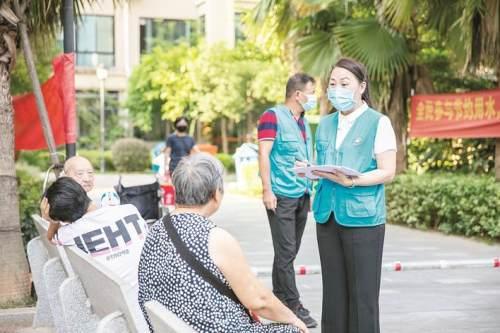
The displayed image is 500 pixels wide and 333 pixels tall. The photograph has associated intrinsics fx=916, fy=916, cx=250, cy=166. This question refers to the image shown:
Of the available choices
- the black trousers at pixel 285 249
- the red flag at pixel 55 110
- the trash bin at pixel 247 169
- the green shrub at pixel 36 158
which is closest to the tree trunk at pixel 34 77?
the red flag at pixel 55 110

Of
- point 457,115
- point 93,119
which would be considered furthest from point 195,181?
point 93,119

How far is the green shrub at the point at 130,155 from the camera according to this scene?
121 ft

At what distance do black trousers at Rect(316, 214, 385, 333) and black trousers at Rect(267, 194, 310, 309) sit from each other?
1.48 m

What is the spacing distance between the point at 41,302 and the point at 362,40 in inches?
324

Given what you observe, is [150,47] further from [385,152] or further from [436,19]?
[385,152]

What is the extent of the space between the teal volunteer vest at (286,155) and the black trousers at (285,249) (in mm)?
74

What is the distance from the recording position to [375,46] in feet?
43.7

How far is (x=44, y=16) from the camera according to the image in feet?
27.0

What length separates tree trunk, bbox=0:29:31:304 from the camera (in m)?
7.05

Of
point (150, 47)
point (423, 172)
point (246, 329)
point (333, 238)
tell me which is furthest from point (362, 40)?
point (150, 47)

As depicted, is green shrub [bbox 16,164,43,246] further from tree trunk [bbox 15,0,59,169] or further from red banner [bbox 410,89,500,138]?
red banner [bbox 410,89,500,138]

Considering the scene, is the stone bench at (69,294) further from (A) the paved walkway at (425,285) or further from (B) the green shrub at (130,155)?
(B) the green shrub at (130,155)

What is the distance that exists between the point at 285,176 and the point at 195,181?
299 cm

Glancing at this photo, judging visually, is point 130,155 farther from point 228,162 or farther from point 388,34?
point 388,34
